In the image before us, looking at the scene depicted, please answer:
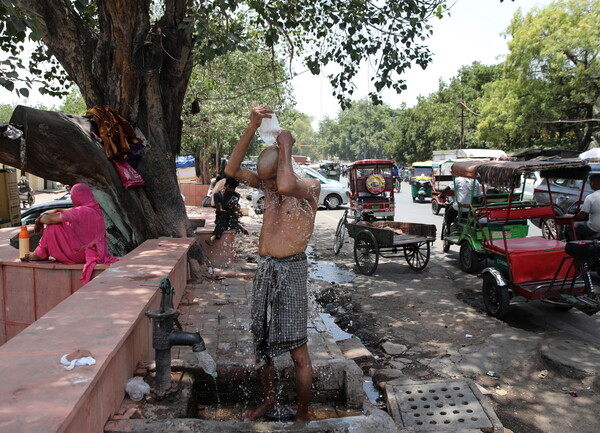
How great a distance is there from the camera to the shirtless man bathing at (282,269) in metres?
3.13

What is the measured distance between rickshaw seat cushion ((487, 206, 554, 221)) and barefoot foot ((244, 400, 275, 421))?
4910mm

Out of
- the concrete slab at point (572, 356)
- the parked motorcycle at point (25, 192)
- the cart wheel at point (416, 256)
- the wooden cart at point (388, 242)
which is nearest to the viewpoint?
the concrete slab at point (572, 356)

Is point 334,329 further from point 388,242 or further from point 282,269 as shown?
point 282,269

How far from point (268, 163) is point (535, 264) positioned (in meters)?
4.30

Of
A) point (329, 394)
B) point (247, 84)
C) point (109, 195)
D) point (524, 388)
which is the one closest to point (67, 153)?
point (109, 195)

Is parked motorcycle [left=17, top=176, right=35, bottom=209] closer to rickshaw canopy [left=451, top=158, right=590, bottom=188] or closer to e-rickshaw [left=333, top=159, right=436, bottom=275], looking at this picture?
e-rickshaw [left=333, top=159, right=436, bottom=275]

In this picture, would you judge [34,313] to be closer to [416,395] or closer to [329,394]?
[329,394]

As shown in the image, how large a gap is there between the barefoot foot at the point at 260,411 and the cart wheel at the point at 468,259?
19.6 feet

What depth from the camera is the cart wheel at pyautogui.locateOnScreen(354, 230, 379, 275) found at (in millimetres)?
8555

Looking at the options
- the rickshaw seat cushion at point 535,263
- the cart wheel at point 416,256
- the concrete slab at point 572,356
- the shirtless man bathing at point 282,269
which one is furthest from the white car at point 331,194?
the shirtless man bathing at point 282,269

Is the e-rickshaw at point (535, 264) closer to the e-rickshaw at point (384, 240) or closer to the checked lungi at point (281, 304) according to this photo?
the e-rickshaw at point (384, 240)

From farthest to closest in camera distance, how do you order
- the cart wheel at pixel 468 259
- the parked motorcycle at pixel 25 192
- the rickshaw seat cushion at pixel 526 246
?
the parked motorcycle at pixel 25 192 → the cart wheel at pixel 468 259 → the rickshaw seat cushion at pixel 526 246

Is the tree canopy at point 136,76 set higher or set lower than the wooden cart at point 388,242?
higher

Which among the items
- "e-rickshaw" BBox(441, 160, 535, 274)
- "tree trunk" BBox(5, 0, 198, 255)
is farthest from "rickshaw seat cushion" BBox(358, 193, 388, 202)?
"tree trunk" BBox(5, 0, 198, 255)
